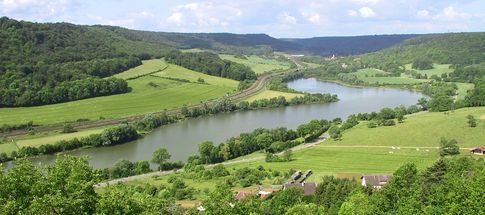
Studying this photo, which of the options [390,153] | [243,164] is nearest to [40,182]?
[243,164]

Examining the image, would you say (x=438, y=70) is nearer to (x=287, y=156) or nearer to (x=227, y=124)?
(x=227, y=124)

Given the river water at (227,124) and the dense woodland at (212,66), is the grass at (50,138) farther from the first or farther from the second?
the dense woodland at (212,66)

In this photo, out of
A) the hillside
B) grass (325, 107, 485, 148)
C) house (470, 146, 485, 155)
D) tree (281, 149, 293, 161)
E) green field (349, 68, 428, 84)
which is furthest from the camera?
the hillside

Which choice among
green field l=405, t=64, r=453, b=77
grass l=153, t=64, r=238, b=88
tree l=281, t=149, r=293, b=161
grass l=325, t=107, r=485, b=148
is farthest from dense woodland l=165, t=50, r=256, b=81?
tree l=281, t=149, r=293, b=161

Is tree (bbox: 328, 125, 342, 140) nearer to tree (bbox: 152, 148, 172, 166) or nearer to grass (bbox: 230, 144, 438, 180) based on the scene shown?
grass (bbox: 230, 144, 438, 180)

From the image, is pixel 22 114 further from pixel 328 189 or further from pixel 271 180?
pixel 328 189

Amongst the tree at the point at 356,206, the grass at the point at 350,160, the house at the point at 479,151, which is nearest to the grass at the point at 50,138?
the grass at the point at 350,160

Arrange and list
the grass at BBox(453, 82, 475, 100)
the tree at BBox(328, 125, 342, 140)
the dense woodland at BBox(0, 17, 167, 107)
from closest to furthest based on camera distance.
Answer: the tree at BBox(328, 125, 342, 140)
the dense woodland at BBox(0, 17, 167, 107)
the grass at BBox(453, 82, 475, 100)
